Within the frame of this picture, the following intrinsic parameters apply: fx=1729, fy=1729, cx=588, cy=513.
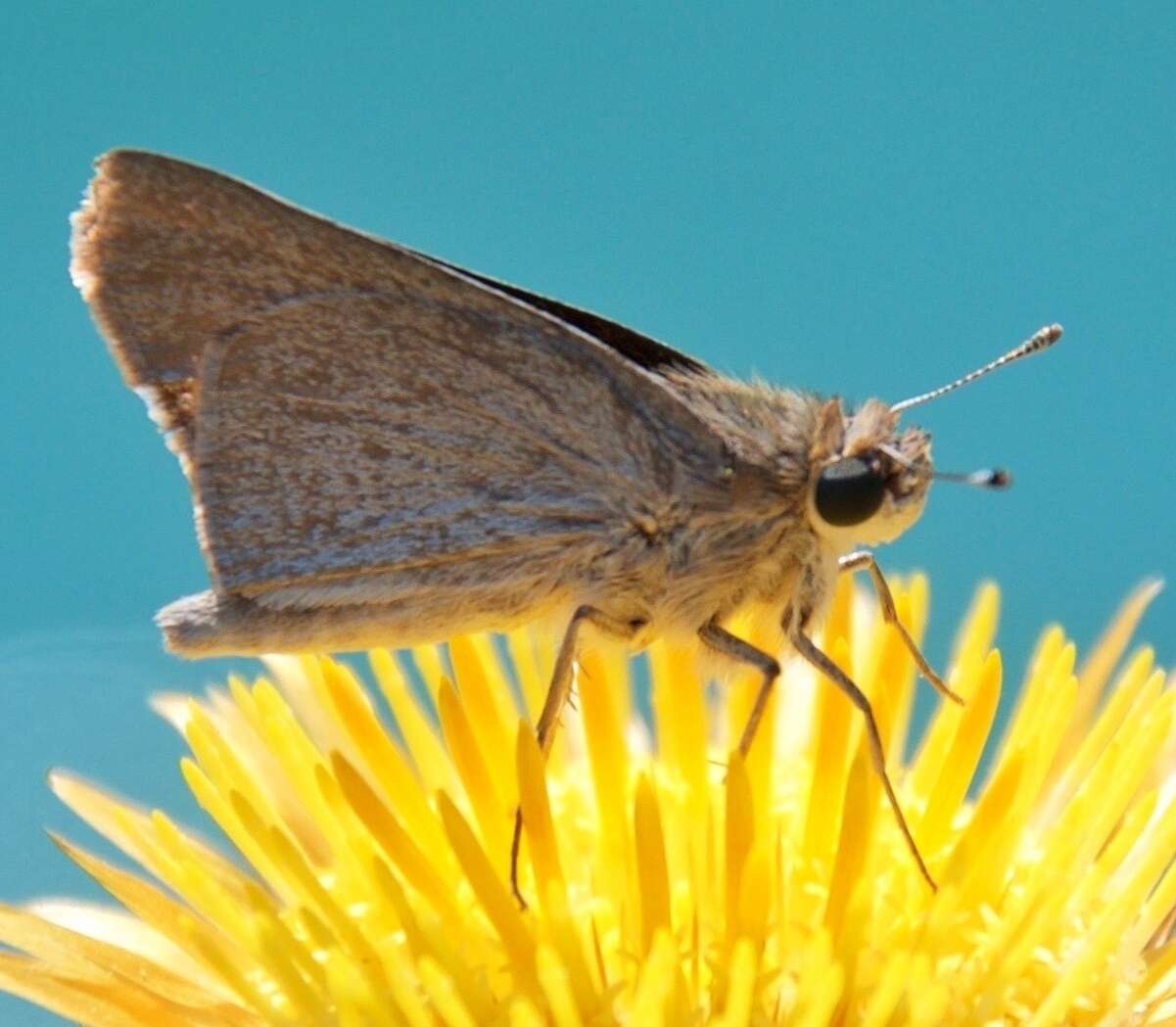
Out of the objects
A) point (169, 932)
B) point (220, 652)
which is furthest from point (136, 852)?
point (220, 652)

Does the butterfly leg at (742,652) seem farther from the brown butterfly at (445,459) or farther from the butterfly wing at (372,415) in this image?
the butterfly wing at (372,415)

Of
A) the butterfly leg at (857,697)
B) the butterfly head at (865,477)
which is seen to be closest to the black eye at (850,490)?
the butterfly head at (865,477)

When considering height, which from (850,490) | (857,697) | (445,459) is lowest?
(857,697)

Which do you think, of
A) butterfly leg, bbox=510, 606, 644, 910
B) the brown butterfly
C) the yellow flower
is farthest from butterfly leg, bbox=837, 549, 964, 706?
butterfly leg, bbox=510, 606, 644, 910

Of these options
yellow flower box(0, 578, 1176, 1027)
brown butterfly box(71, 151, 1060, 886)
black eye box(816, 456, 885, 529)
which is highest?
brown butterfly box(71, 151, 1060, 886)

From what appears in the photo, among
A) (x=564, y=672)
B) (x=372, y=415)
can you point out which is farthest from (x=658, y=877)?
(x=372, y=415)

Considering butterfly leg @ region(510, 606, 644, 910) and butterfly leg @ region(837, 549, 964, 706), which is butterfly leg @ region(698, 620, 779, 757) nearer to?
butterfly leg @ region(510, 606, 644, 910)

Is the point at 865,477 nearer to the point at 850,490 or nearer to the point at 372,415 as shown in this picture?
the point at 850,490
